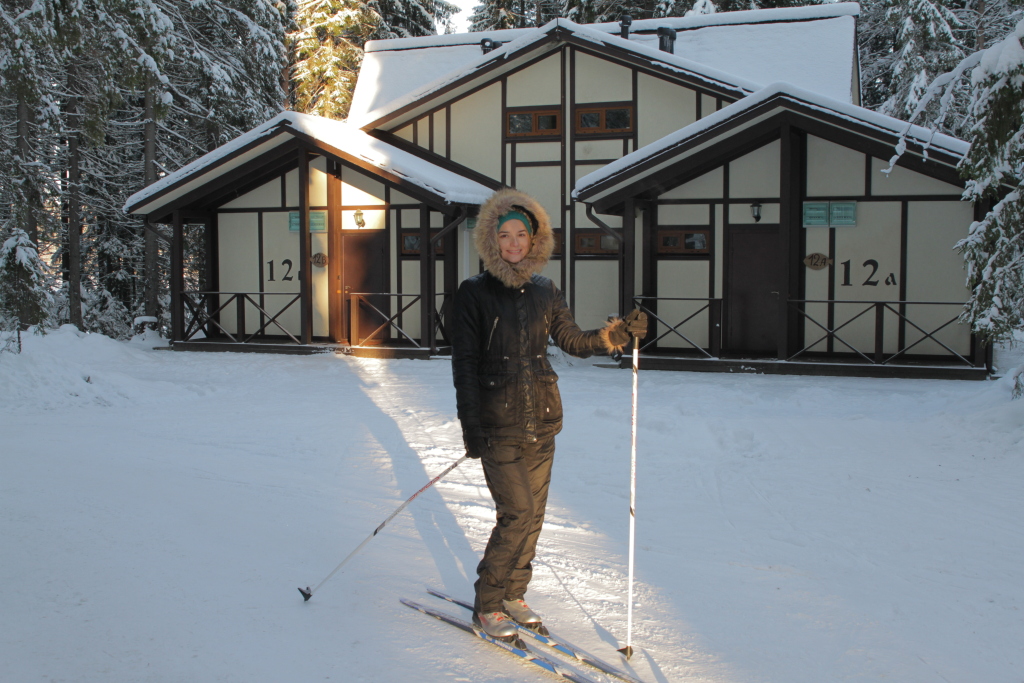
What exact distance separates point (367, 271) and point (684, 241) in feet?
18.4

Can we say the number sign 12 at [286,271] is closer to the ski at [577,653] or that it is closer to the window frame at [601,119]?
the window frame at [601,119]

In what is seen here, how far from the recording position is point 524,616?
11.5 feet

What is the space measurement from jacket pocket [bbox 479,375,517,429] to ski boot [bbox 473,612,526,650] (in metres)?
0.78

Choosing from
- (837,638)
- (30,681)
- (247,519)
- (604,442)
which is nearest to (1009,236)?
(604,442)

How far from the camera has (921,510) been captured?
526cm

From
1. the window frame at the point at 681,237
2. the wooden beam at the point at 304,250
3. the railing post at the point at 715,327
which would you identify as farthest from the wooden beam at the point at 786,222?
the wooden beam at the point at 304,250

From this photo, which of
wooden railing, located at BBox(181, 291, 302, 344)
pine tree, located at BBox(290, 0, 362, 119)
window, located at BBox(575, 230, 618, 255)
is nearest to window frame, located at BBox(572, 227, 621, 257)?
window, located at BBox(575, 230, 618, 255)

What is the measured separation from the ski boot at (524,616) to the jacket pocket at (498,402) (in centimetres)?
77

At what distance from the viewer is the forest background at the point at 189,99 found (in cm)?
758

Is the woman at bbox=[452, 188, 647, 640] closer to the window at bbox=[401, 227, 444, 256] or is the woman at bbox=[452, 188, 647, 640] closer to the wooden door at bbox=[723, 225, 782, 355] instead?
the wooden door at bbox=[723, 225, 782, 355]

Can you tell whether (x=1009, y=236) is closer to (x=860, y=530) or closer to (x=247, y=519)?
(x=860, y=530)

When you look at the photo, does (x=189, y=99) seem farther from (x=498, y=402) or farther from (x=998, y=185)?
(x=498, y=402)

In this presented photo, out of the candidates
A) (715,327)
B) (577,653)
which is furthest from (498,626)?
(715,327)

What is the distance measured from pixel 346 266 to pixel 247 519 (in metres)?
10.3
